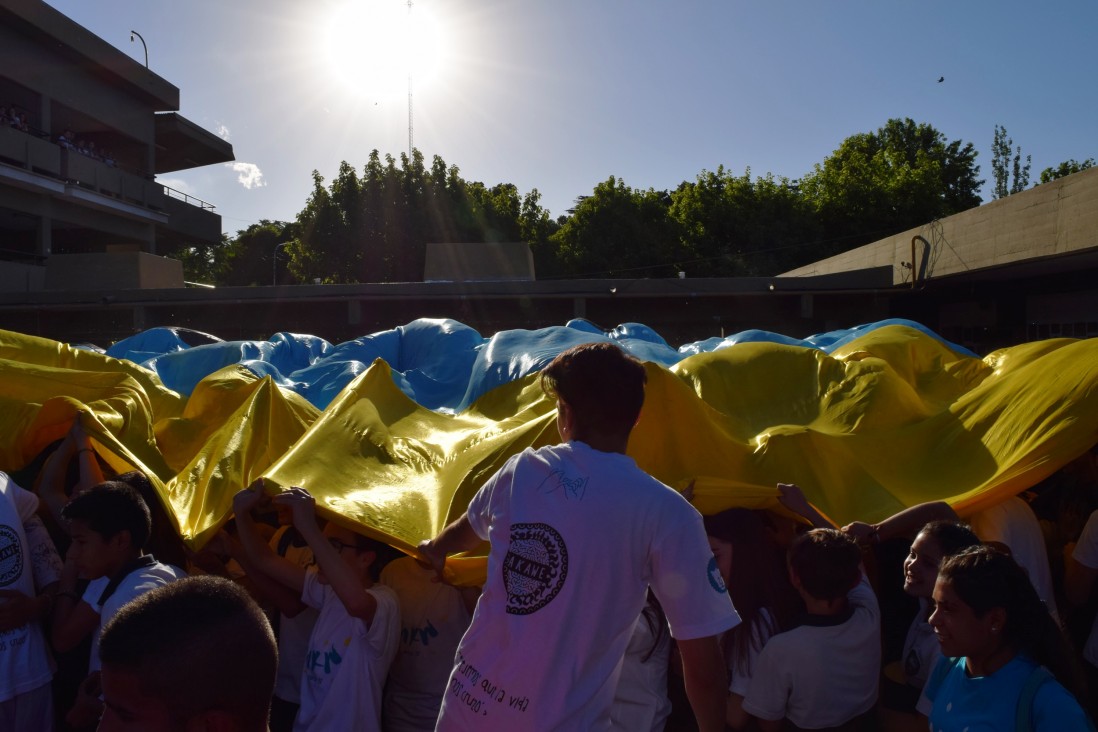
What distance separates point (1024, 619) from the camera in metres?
1.91

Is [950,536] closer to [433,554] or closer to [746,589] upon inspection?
[746,589]

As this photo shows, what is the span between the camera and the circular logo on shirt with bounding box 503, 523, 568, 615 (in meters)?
1.61

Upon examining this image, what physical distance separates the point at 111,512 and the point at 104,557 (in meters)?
0.14

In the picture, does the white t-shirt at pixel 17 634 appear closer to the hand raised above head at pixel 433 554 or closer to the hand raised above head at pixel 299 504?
the hand raised above head at pixel 299 504

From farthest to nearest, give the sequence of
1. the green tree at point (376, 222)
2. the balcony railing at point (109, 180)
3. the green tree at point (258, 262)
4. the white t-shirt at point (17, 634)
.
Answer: the green tree at point (258, 262), the green tree at point (376, 222), the balcony railing at point (109, 180), the white t-shirt at point (17, 634)

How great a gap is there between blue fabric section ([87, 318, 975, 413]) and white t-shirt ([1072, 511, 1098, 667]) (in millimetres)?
1700

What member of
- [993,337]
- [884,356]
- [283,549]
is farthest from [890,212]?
[283,549]

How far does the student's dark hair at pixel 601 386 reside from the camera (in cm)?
170

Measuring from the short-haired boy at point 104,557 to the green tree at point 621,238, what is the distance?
29.0 m

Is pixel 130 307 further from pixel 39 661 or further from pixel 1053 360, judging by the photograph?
pixel 1053 360

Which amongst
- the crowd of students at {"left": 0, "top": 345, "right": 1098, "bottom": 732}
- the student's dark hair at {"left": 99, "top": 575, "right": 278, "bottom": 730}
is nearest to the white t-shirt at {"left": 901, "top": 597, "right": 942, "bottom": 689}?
the crowd of students at {"left": 0, "top": 345, "right": 1098, "bottom": 732}

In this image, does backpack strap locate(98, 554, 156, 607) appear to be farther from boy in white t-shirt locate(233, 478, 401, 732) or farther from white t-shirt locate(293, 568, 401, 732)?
white t-shirt locate(293, 568, 401, 732)

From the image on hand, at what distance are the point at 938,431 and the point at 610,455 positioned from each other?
2.15m

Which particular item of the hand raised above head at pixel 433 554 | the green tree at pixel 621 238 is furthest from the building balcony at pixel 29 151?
the hand raised above head at pixel 433 554
